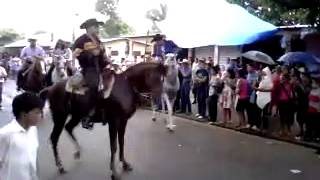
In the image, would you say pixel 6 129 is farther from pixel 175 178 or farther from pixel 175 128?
pixel 175 128

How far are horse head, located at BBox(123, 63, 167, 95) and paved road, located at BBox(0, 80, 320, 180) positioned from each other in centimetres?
138

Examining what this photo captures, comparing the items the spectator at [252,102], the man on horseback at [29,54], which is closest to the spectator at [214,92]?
the spectator at [252,102]

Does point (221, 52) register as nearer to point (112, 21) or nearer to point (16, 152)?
point (16, 152)

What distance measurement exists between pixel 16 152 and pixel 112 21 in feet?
211

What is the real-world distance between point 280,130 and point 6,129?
35.4 ft

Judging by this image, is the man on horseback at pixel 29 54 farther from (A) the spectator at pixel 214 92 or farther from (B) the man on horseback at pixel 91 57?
(B) the man on horseback at pixel 91 57

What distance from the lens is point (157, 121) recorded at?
54.1ft

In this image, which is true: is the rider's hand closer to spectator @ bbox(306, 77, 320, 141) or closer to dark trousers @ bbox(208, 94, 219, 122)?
spectator @ bbox(306, 77, 320, 141)

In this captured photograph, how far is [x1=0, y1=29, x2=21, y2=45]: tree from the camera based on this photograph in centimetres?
7644

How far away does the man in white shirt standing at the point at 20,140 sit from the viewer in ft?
13.4

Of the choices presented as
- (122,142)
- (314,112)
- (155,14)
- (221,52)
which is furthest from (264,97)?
(155,14)

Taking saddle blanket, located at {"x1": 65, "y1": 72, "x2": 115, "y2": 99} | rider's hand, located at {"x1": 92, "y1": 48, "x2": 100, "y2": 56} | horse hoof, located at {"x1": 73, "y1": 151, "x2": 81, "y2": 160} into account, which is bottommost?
horse hoof, located at {"x1": 73, "y1": 151, "x2": 81, "y2": 160}

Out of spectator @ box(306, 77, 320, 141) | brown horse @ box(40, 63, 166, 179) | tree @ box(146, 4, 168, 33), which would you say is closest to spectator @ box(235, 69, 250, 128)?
spectator @ box(306, 77, 320, 141)

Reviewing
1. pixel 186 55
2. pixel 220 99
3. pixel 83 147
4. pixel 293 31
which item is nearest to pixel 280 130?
pixel 220 99
